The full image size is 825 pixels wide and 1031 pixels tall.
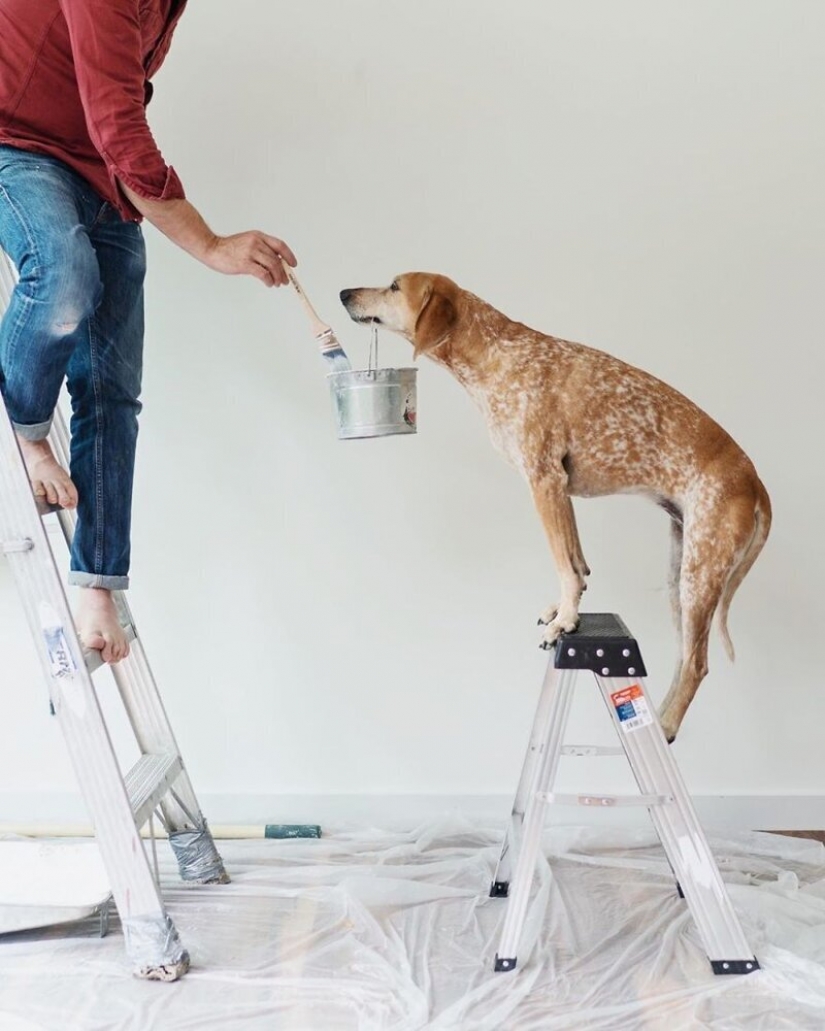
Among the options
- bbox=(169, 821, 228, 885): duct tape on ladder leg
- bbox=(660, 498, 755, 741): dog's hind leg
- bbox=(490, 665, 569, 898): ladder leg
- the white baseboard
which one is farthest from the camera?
the white baseboard

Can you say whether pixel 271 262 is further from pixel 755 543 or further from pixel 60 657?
pixel 755 543

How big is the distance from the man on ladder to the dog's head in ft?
0.50

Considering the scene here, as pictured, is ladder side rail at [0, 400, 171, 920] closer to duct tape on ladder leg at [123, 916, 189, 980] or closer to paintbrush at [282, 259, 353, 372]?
duct tape on ladder leg at [123, 916, 189, 980]

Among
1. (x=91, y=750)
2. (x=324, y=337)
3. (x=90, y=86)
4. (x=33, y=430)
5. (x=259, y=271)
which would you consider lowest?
(x=91, y=750)

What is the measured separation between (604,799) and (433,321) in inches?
31.2

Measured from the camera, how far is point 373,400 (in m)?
1.67

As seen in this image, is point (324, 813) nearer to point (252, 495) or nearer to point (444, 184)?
point (252, 495)

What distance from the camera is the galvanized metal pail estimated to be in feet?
5.46

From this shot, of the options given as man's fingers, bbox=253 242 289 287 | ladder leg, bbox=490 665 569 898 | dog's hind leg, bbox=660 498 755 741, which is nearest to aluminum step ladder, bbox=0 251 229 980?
man's fingers, bbox=253 242 289 287

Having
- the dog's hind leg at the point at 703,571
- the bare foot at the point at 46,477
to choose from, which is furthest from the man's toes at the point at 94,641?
the dog's hind leg at the point at 703,571

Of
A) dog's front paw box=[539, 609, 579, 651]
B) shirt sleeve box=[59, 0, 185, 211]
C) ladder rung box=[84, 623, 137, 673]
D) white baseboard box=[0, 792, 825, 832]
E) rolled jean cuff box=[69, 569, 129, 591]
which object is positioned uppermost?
shirt sleeve box=[59, 0, 185, 211]

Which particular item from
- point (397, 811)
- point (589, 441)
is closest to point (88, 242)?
point (589, 441)

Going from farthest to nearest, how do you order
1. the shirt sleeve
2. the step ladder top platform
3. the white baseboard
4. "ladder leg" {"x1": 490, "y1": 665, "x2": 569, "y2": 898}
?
the white baseboard
"ladder leg" {"x1": 490, "y1": 665, "x2": 569, "y2": 898}
the step ladder top platform
the shirt sleeve

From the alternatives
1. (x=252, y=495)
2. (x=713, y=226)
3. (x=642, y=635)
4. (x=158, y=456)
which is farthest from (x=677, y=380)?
Answer: (x=158, y=456)
